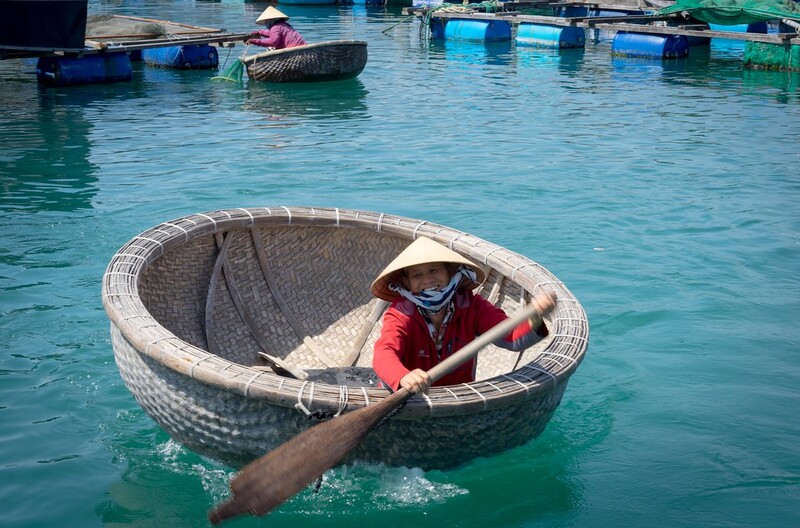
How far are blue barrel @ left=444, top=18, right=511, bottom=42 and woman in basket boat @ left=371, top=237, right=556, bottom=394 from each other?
1719cm

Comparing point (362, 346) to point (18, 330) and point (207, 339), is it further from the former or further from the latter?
point (18, 330)

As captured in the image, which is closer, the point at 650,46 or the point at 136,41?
the point at 136,41

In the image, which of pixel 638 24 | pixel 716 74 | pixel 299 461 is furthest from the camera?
pixel 638 24

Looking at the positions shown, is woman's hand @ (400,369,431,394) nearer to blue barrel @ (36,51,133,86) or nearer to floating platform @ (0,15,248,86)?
floating platform @ (0,15,248,86)

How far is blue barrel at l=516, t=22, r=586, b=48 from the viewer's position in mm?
18609

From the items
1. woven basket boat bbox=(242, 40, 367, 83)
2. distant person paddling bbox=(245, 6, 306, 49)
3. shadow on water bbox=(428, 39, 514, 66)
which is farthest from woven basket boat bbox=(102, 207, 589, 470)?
shadow on water bbox=(428, 39, 514, 66)

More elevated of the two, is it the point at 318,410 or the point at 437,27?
the point at 437,27

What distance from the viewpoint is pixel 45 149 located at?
31.2 ft

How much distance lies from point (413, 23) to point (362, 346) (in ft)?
67.8

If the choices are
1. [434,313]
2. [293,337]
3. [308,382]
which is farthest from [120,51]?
[308,382]

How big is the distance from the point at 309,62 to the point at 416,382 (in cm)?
1124

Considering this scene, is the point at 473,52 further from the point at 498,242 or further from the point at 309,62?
the point at 498,242

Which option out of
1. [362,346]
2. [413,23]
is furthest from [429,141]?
[413,23]

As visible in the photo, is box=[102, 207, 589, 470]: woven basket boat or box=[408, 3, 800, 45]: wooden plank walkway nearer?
box=[102, 207, 589, 470]: woven basket boat
